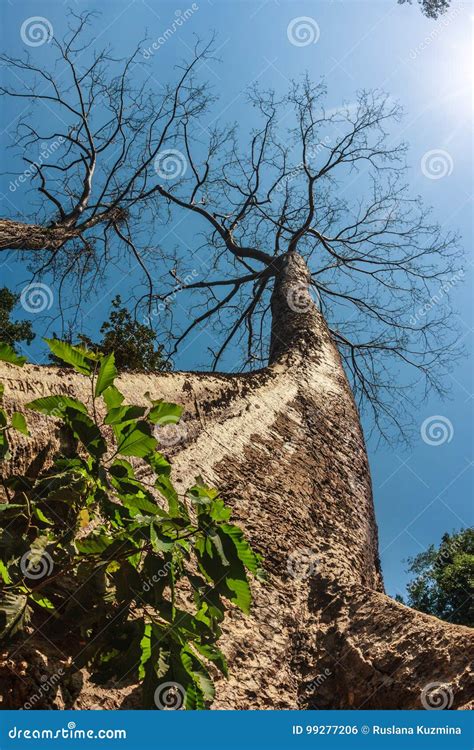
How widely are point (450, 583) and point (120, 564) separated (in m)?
10.9

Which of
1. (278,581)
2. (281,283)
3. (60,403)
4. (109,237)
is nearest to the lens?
(60,403)

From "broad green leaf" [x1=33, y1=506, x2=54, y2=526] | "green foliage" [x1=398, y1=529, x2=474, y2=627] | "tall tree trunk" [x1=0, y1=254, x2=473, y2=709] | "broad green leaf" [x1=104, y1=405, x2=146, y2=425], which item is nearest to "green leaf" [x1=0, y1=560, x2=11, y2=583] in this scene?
"broad green leaf" [x1=33, y1=506, x2=54, y2=526]

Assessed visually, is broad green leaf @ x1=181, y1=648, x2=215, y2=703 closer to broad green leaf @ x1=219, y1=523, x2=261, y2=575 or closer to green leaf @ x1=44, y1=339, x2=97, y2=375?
broad green leaf @ x1=219, y1=523, x2=261, y2=575

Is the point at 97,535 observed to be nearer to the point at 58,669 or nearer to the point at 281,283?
the point at 58,669

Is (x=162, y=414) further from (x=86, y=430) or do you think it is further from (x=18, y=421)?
(x=18, y=421)

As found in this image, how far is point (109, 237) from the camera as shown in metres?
6.90

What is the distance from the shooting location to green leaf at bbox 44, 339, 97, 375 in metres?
2.16

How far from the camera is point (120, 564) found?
6.47 feet

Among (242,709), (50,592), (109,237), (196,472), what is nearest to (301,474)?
(196,472)

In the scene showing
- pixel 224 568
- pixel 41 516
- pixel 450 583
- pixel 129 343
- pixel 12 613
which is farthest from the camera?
pixel 450 583

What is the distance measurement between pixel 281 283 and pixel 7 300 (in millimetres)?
4337

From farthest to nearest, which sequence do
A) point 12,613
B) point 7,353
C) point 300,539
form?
point 300,539 < point 7,353 < point 12,613

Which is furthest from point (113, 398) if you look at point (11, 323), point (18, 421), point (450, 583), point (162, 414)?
point (450, 583)

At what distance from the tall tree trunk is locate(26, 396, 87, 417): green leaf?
352 mm
